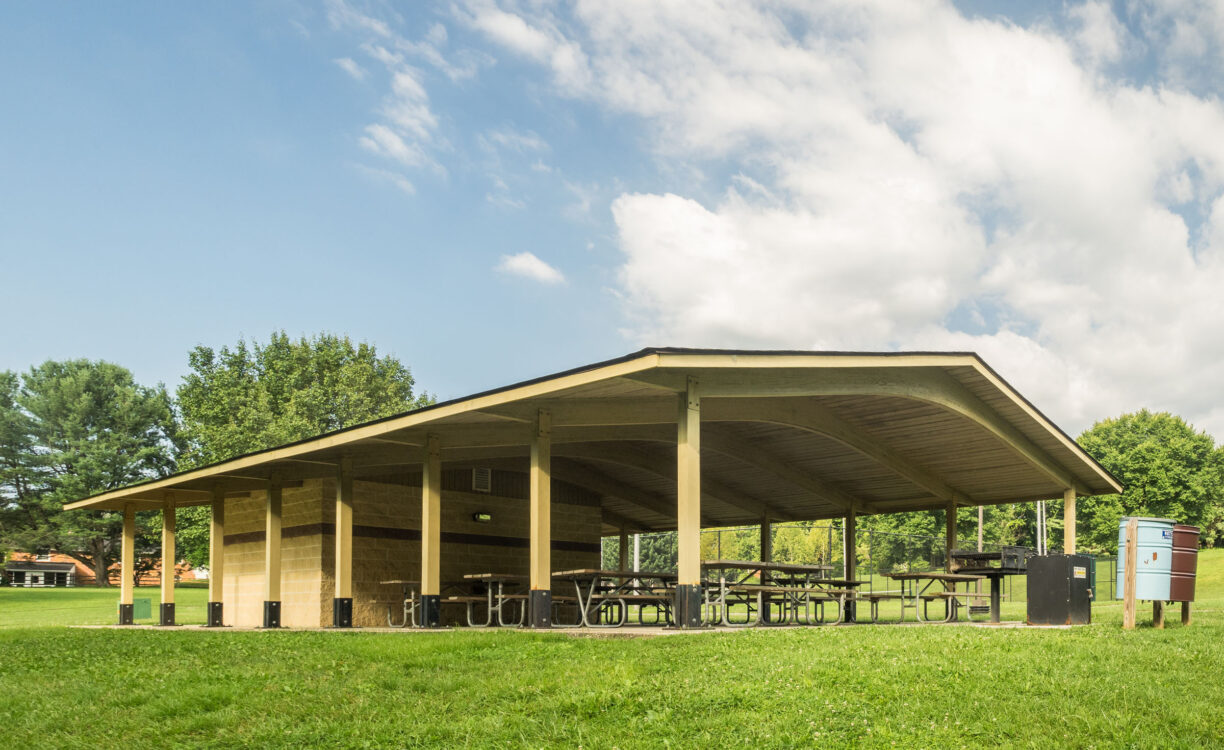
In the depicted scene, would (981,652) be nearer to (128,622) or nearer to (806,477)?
(806,477)

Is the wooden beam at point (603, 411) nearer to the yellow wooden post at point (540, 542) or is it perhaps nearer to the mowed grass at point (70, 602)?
the yellow wooden post at point (540, 542)

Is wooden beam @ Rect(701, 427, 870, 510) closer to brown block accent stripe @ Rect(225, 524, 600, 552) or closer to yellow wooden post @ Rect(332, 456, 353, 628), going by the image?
brown block accent stripe @ Rect(225, 524, 600, 552)

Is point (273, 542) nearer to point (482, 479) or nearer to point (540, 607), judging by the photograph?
point (482, 479)

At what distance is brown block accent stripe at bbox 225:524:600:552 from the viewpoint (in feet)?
59.1

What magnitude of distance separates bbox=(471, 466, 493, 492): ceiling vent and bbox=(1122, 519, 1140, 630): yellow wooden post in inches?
475

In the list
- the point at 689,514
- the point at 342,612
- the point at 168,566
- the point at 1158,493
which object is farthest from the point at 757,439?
the point at 1158,493

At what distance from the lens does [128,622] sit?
20859 mm

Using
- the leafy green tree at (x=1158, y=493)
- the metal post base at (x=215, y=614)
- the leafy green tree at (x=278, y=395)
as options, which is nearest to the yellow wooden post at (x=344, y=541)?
the metal post base at (x=215, y=614)

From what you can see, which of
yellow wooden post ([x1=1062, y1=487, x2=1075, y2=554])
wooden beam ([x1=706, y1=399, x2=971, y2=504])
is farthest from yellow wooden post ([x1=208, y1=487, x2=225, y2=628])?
yellow wooden post ([x1=1062, y1=487, x2=1075, y2=554])

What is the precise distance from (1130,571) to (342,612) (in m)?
11.4

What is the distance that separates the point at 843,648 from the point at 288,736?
4.50 metres

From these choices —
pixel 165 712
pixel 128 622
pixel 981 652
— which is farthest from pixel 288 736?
pixel 128 622

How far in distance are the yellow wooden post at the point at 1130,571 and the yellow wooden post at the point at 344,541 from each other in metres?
11.2

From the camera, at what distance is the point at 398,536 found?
60.6 feet
